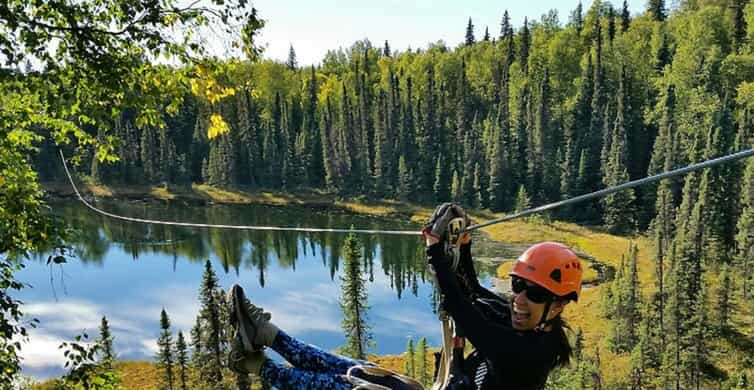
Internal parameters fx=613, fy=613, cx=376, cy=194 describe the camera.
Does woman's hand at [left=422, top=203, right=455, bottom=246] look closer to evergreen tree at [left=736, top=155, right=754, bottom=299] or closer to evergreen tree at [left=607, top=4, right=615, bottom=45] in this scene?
evergreen tree at [left=736, top=155, right=754, bottom=299]

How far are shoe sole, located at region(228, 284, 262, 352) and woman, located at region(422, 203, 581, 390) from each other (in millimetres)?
1433

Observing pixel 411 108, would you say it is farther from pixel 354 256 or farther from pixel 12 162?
pixel 12 162

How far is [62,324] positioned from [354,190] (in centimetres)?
5192

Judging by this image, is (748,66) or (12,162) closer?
(12,162)

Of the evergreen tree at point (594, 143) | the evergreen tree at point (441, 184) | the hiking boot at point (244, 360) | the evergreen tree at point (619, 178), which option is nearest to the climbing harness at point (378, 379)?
the hiking boot at point (244, 360)

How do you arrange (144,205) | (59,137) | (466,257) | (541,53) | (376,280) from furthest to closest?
(541,53)
(144,205)
(376,280)
(466,257)
(59,137)

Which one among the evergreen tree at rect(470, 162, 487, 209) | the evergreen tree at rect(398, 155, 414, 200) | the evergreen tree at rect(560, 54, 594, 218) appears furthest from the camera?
the evergreen tree at rect(398, 155, 414, 200)

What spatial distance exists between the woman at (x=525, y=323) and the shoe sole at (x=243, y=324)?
143cm

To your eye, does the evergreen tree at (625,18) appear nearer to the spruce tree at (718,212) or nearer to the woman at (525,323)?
the spruce tree at (718,212)

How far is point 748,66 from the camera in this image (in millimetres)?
69375

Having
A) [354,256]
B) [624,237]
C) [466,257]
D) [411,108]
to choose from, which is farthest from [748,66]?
[466,257]

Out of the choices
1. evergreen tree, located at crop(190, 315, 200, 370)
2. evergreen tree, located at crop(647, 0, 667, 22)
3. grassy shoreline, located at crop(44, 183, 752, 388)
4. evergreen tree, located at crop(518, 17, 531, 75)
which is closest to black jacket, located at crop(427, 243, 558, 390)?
grassy shoreline, located at crop(44, 183, 752, 388)

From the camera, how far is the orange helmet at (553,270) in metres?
3.44

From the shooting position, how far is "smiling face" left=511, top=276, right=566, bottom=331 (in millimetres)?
3459
